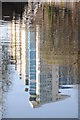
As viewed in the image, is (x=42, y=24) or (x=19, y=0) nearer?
(x=42, y=24)

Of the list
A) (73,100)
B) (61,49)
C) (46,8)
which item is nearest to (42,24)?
(46,8)

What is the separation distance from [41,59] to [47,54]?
8 cm

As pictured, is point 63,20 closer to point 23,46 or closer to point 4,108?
point 23,46

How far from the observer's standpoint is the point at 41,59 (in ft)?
10.8

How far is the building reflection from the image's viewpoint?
307cm

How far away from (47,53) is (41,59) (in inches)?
3.4

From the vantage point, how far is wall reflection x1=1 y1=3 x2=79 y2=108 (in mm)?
3068

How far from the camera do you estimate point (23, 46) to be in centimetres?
352

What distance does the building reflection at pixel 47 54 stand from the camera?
10.1 feet

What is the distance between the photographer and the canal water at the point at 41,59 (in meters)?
3.03

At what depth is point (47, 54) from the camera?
131 inches

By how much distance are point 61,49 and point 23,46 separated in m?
0.52

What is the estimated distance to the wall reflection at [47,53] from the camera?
3068 millimetres

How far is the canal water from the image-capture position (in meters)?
3.03
